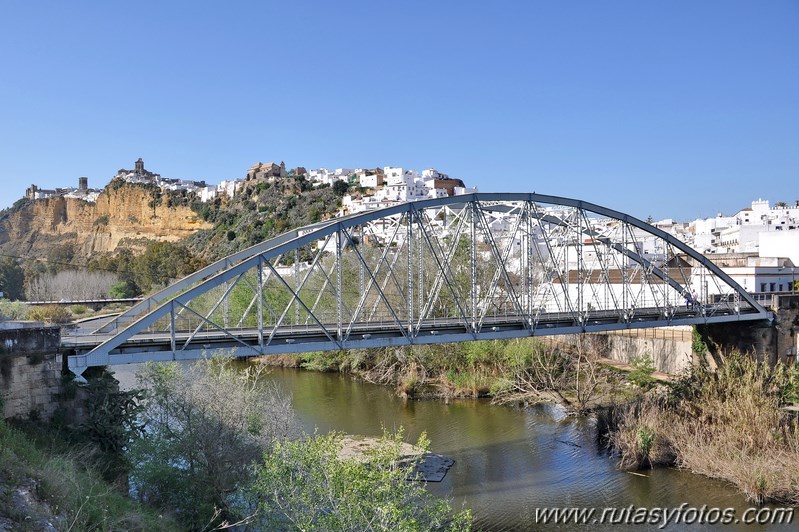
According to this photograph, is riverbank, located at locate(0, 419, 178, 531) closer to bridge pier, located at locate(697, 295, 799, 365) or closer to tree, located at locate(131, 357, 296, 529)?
tree, located at locate(131, 357, 296, 529)

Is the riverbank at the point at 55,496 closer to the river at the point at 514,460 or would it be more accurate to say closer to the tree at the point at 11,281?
the river at the point at 514,460

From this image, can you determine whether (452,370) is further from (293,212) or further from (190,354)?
(293,212)

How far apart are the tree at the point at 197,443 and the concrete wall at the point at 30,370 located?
2175 millimetres

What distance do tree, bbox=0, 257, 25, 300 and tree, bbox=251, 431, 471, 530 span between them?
2566 inches

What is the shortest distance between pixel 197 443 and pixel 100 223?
406 ft

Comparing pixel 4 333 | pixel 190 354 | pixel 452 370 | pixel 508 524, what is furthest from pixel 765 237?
pixel 4 333

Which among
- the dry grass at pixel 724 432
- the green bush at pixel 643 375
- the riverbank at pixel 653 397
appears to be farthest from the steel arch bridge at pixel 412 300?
the dry grass at pixel 724 432

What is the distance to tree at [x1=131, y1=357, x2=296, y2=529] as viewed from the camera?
14648 millimetres

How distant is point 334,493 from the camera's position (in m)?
11.3

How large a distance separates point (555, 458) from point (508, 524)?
5804 mm

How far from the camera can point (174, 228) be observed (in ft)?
384

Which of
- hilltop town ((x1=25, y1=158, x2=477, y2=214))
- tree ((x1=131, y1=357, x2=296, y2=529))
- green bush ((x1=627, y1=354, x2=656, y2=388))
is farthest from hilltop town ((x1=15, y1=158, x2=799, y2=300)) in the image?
tree ((x1=131, y1=357, x2=296, y2=529))

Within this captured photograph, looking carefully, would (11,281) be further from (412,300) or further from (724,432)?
(724,432)

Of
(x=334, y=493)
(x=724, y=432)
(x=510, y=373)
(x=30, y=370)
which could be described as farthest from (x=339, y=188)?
(x=334, y=493)
